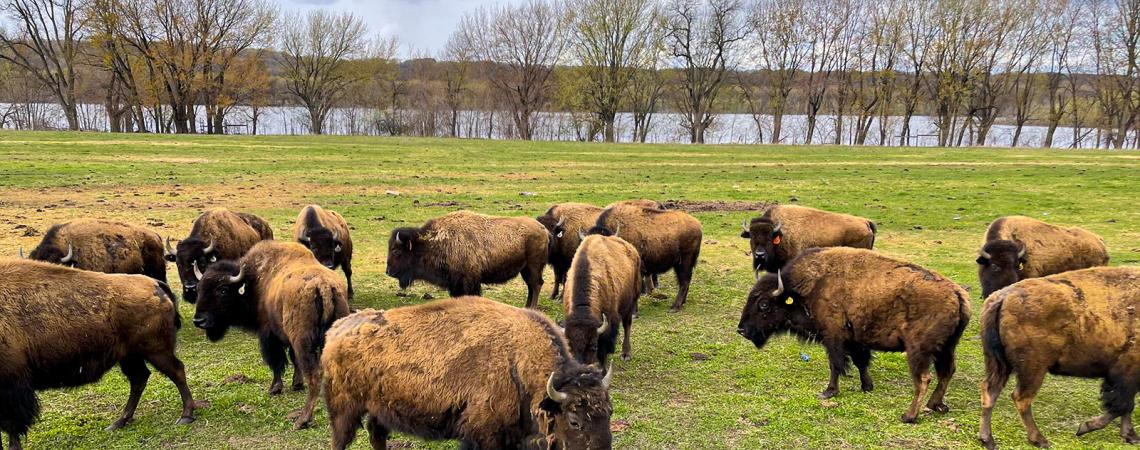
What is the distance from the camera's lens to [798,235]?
10977 mm

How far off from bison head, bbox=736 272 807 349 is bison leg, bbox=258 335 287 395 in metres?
4.96

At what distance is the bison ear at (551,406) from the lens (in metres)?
4.12

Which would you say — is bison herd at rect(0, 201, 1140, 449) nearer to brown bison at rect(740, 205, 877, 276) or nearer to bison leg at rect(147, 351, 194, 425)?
bison leg at rect(147, 351, 194, 425)

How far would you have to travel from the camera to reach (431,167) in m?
30.5

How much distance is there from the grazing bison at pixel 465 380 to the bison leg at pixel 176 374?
2.13 metres

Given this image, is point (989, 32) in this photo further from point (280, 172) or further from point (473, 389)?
point (473, 389)

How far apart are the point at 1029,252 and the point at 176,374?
10.9 m

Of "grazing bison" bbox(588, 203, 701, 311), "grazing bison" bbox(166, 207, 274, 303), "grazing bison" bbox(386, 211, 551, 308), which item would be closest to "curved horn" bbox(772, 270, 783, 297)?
"grazing bison" bbox(588, 203, 701, 311)

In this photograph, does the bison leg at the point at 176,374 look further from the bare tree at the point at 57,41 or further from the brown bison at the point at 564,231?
the bare tree at the point at 57,41

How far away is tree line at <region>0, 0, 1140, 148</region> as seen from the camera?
50.6m

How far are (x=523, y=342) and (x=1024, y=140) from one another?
265 feet

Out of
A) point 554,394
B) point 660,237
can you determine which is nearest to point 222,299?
point 554,394

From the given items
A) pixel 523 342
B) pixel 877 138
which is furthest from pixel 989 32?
pixel 523 342

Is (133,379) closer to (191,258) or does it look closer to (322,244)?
(191,258)
